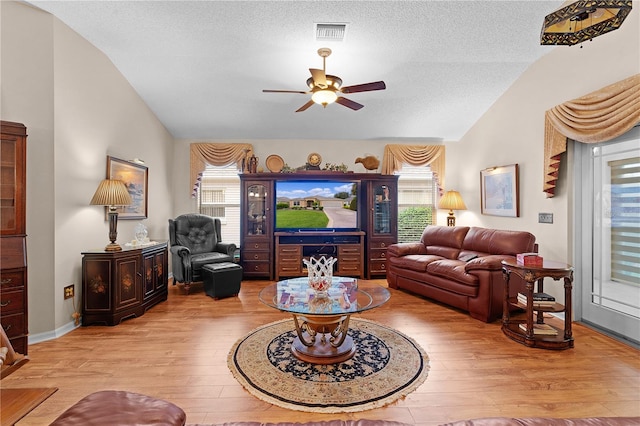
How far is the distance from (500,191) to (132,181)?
509 cm

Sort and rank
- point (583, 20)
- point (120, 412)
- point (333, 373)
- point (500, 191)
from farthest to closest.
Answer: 1. point (500, 191)
2. point (333, 373)
3. point (583, 20)
4. point (120, 412)

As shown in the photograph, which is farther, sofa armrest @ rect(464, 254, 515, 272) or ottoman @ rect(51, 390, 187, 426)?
sofa armrest @ rect(464, 254, 515, 272)

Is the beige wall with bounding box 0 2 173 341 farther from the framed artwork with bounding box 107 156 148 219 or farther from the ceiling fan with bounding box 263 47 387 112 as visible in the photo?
the ceiling fan with bounding box 263 47 387 112

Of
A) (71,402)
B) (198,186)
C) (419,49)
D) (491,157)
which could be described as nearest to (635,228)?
(491,157)

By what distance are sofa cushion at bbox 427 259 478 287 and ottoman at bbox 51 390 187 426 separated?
3.04m

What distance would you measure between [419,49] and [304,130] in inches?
88.7

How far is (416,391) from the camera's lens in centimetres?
194

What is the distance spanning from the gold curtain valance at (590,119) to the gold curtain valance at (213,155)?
4.22 meters

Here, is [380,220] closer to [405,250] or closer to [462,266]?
[405,250]

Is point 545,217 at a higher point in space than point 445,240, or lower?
higher

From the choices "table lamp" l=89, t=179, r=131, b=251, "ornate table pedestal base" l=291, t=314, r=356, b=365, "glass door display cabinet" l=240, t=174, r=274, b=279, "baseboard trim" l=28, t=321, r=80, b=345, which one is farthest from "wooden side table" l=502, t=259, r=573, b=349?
"baseboard trim" l=28, t=321, r=80, b=345

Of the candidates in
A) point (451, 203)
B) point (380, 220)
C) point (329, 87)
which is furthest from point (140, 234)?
point (451, 203)

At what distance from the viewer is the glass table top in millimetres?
2182

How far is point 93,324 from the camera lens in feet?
9.75
